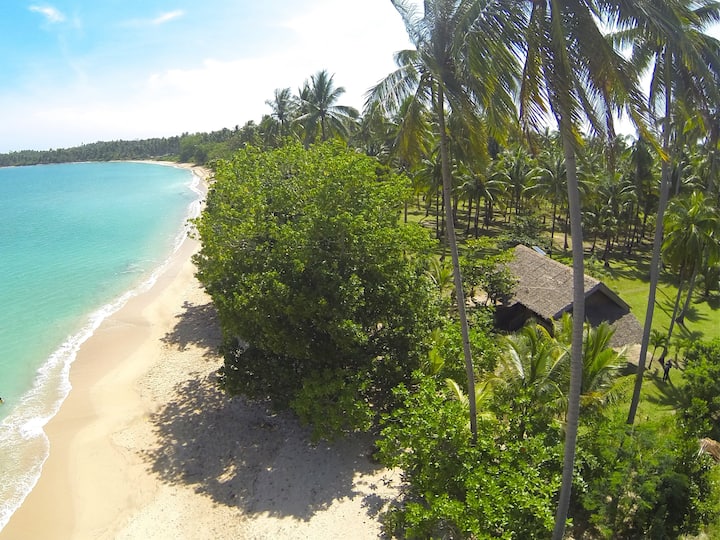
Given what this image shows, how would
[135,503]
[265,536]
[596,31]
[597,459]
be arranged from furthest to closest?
1. [135,503]
2. [265,536]
3. [597,459]
4. [596,31]

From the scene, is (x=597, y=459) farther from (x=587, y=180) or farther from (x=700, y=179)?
(x=700, y=179)

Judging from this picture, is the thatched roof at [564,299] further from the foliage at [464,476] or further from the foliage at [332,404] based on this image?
the foliage at [332,404]

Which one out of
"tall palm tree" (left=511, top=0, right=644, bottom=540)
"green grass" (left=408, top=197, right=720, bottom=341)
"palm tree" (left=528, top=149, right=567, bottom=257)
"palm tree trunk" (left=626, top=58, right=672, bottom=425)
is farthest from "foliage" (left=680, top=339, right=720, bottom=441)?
"palm tree" (left=528, top=149, right=567, bottom=257)

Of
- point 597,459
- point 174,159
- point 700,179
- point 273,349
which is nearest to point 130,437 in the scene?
point 273,349

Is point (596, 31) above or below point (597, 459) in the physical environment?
above

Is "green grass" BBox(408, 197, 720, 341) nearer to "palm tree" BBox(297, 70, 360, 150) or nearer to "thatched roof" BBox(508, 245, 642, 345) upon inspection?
"thatched roof" BBox(508, 245, 642, 345)

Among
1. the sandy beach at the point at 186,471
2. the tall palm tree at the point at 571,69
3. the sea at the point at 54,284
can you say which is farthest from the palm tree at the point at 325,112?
the tall palm tree at the point at 571,69

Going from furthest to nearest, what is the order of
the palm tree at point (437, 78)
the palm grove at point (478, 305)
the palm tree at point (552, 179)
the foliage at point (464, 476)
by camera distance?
the palm tree at point (552, 179), the foliage at point (464, 476), the palm tree at point (437, 78), the palm grove at point (478, 305)
